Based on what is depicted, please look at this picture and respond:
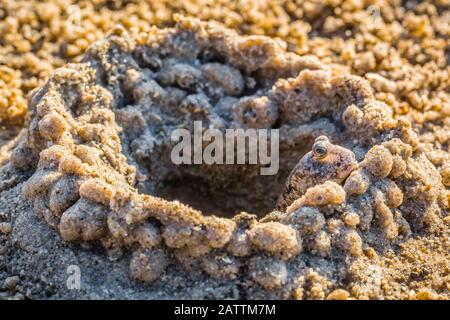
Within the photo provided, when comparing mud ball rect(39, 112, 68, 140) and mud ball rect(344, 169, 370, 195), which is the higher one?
mud ball rect(39, 112, 68, 140)

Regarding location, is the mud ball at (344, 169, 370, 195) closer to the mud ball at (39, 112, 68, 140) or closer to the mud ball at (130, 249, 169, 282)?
the mud ball at (130, 249, 169, 282)

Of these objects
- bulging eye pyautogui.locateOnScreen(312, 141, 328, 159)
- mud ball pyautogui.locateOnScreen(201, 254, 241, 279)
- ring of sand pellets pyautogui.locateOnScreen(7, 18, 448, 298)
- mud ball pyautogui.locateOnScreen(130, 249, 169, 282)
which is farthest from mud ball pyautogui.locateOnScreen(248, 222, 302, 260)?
bulging eye pyautogui.locateOnScreen(312, 141, 328, 159)

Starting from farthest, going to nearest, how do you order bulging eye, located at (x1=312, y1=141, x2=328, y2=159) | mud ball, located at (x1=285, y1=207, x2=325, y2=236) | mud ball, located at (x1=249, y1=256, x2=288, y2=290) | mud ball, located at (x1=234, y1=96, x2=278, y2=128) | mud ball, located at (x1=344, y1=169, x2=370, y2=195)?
mud ball, located at (x1=234, y1=96, x2=278, y2=128) → bulging eye, located at (x1=312, y1=141, x2=328, y2=159) → mud ball, located at (x1=344, y1=169, x2=370, y2=195) → mud ball, located at (x1=285, y1=207, x2=325, y2=236) → mud ball, located at (x1=249, y1=256, x2=288, y2=290)

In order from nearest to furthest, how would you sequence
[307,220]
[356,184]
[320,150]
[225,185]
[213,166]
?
[307,220]
[356,184]
[320,150]
[213,166]
[225,185]

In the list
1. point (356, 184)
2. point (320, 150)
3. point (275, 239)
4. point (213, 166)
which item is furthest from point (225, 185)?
point (275, 239)

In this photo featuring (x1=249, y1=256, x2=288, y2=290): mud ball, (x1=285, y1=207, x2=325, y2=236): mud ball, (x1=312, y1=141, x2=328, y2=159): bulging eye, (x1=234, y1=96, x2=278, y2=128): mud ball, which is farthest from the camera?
(x1=234, y1=96, x2=278, y2=128): mud ball

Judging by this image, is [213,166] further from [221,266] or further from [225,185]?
[221,266]

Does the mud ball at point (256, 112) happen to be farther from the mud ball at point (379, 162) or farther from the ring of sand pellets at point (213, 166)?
the mud ball at point (379, 162)

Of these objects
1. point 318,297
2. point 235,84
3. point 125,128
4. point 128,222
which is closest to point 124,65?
point 125,128

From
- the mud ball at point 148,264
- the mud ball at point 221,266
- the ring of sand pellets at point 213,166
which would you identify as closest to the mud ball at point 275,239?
the ring of sand pellets at point 213,166
